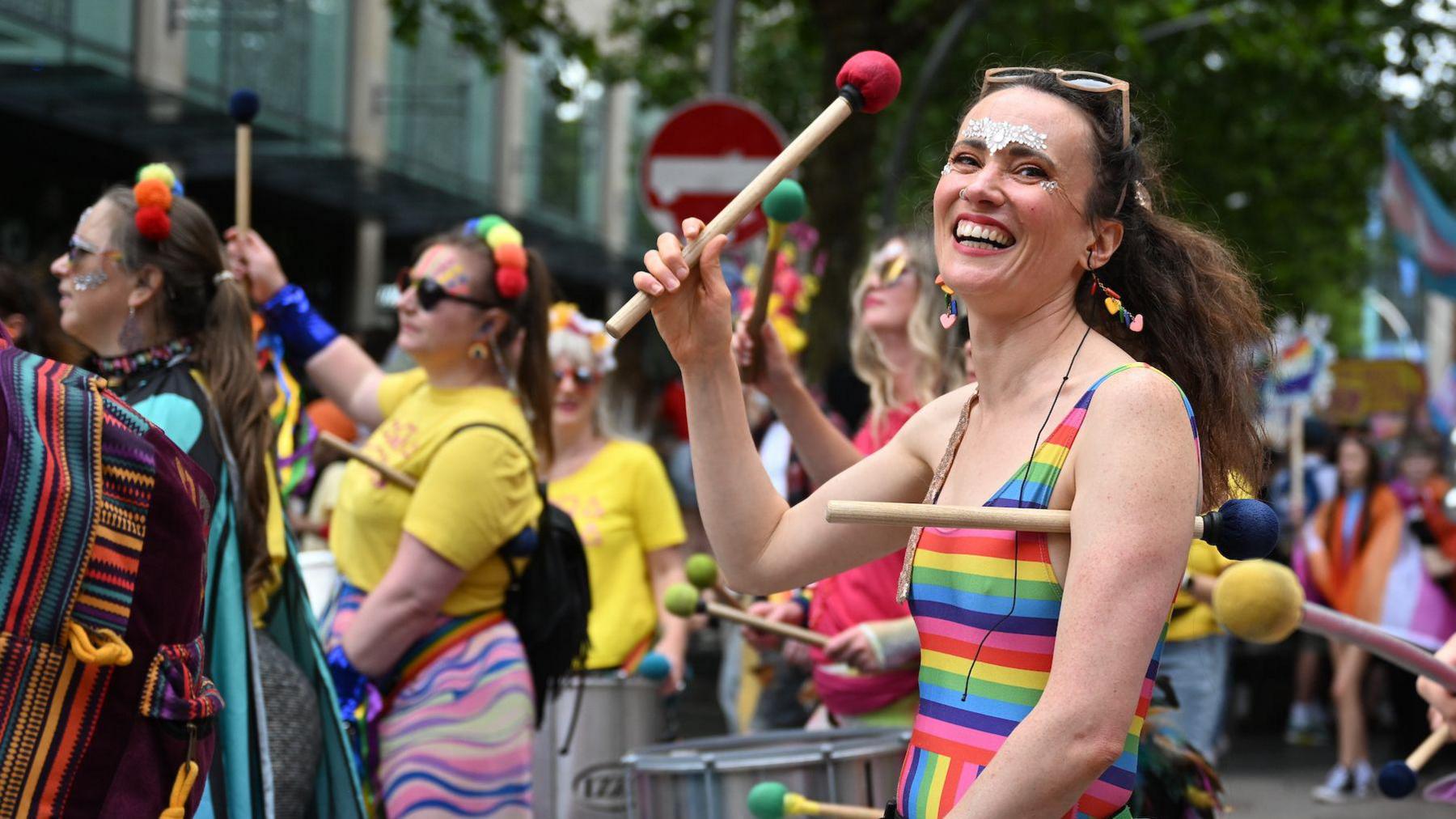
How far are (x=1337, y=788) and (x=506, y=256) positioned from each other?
20.7ft

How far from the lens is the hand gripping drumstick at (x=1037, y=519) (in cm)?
208

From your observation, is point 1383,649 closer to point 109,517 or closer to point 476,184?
point 109,517

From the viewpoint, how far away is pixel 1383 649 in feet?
9.83

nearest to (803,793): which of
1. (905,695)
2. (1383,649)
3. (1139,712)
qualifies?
(905,695)

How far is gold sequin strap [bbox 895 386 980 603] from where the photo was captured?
2.39 metres

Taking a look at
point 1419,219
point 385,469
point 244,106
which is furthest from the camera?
point 1419,219

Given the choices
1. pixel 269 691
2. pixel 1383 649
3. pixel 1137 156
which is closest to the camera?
pixel 1137 156

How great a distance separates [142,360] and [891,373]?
6.94ft

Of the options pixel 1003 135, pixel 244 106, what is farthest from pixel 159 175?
pixel 1003 135

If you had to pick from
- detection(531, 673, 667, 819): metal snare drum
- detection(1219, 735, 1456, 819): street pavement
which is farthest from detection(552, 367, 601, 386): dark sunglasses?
detection(1219, 735, 1456, 819): street pavement

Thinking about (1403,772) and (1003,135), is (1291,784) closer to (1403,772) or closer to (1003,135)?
(1403,772)

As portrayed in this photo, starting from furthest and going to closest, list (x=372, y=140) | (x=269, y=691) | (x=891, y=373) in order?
1. (x=372, y=140)
2. (x=891, y=373)
3. (x=269, y=691)

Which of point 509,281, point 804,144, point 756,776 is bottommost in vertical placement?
point 756,776

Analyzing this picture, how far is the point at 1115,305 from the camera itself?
237cm
